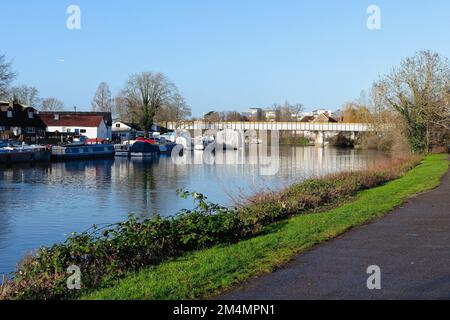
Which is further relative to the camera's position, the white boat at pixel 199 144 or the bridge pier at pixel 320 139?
the bridge pier at pixel 320 139

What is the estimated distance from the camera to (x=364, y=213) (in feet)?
53.1

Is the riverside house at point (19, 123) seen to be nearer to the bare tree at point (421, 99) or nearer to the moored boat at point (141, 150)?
the moored boat at point (141, 150)

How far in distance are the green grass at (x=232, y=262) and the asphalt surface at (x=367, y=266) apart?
1.18 ft

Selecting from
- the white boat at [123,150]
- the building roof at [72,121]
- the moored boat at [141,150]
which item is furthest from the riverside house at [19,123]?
the moored boat at [141,150]

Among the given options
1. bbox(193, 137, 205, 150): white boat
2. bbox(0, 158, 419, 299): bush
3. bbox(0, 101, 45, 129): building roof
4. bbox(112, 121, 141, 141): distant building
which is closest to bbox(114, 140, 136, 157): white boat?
bbox(0, 101, 45, 129): building roof

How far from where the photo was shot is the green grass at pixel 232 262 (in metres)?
8.73

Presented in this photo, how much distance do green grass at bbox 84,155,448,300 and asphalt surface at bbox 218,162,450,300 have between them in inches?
14.2

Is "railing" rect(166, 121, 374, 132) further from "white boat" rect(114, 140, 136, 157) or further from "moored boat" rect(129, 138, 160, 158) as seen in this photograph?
"moored boat" rect(129, 138, 160, 158)

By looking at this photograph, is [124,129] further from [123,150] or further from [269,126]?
[123,150]

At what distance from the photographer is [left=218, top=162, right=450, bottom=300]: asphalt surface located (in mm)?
8211

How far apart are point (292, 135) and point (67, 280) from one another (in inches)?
5060

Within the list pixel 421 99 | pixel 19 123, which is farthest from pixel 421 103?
pixel 19 123

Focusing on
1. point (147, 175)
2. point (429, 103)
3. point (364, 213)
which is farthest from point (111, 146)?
point (364, 213)
